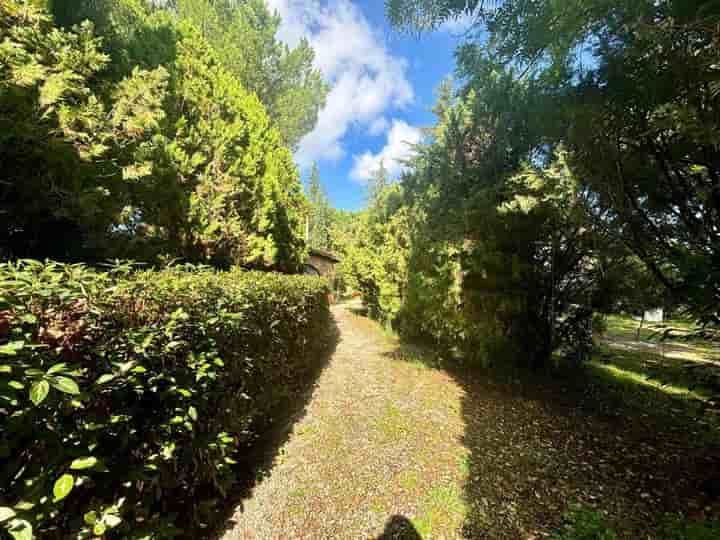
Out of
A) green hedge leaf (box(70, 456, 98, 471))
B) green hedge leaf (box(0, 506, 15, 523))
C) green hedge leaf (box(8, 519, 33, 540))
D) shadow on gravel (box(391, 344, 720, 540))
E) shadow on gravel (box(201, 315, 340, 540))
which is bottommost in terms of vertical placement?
shadow on gravel (box(201, 315, 340, 540))

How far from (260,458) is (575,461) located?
3.44 m

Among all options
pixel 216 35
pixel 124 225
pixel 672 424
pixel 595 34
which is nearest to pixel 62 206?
pixel 124 225

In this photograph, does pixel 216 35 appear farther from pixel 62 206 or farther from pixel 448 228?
pixel 448 228

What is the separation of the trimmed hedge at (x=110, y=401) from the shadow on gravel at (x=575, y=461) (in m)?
2.24

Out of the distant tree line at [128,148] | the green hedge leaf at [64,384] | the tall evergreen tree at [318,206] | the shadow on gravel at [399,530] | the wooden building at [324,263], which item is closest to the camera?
the green hedge leaf at [64,384]

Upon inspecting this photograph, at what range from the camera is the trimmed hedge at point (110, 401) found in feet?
3.04

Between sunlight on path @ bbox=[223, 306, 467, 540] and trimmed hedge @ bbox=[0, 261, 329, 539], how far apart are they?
24.2 inches

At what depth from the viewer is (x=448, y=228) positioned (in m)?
4.80

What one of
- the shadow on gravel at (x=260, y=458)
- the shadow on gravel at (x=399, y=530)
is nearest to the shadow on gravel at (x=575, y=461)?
the shadow on gravel at (x=399, y=530)

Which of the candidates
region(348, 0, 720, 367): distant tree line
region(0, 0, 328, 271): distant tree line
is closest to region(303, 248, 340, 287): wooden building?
region(0, 0, 328, 271): distant tree line

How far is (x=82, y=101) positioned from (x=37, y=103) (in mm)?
792

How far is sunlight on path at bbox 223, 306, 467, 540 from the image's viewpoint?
2195 millimetres

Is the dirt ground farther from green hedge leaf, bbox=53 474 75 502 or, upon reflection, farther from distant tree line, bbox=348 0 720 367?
green hedge leaf, bbox=53 474 75 502

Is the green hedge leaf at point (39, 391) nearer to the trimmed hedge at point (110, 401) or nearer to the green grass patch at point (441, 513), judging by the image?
the trimmed hedge at point (110, 401)
